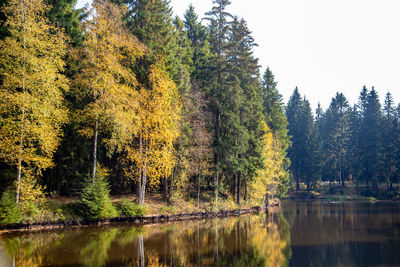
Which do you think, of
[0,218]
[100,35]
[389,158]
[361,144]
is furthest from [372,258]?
[361,144]

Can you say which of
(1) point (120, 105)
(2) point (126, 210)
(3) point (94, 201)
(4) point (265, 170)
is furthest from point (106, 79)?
(4) point (265, 170)

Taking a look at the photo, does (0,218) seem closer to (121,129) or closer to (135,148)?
(121,129)

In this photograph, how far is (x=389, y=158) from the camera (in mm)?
66062

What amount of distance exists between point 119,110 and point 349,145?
211 ft

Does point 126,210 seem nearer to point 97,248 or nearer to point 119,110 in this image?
point 119,110

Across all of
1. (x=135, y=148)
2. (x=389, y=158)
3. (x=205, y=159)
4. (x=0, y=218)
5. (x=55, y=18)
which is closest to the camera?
(x=0, y=218)

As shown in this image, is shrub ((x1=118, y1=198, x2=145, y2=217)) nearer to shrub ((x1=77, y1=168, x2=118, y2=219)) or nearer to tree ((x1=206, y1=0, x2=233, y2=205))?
shrub ((x1=77, y1=168, x2=118, y2=219))

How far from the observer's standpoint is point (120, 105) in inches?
998

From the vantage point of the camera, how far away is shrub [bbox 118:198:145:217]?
26141mm

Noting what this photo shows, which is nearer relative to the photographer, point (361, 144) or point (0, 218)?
point (0, 218)

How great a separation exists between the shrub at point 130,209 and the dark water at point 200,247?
7.51ft

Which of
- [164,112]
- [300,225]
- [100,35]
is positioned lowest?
[300,225]

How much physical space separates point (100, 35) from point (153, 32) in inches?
197

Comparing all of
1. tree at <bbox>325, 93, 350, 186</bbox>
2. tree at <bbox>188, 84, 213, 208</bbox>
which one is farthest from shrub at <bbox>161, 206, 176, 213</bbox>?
tree at <bbox>325, 93, 350, 186</bbox>
